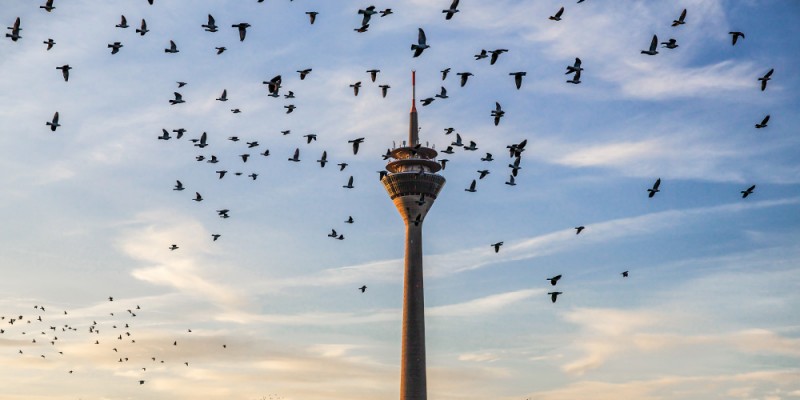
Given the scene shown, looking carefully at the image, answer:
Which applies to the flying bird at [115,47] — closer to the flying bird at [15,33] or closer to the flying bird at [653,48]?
the flying bird at [15,33]

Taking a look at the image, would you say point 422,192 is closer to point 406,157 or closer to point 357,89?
point 406,157

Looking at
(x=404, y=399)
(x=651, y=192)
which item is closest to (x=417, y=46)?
(x=651, y=192)

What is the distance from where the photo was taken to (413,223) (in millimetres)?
165250

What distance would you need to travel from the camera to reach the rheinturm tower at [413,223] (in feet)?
511

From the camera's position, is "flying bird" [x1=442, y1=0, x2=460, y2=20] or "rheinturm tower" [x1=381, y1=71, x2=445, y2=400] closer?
"flying bird" [x1=442, y1=0, x2=460, y2=20]

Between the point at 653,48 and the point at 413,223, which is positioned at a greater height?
the point at 413,223

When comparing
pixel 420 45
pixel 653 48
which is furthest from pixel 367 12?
pixel 653 48

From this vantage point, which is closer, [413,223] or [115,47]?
[115,47]

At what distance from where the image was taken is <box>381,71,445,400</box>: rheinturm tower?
15575 cm

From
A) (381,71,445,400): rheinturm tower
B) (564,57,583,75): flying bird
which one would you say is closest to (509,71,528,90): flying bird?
(564,57,583,75): flying bird

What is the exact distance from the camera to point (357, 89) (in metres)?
56.2

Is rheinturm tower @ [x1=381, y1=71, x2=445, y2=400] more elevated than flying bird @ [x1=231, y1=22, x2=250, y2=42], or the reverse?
rheinturm tower @ [x1=381, y1=71, x2=445, y2=400]

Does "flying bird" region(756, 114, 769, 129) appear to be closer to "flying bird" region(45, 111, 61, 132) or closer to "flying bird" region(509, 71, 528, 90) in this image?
"flying bird" region(509, 71, 528, 90)

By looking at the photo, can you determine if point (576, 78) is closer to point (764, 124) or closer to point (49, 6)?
point (764, 124)
